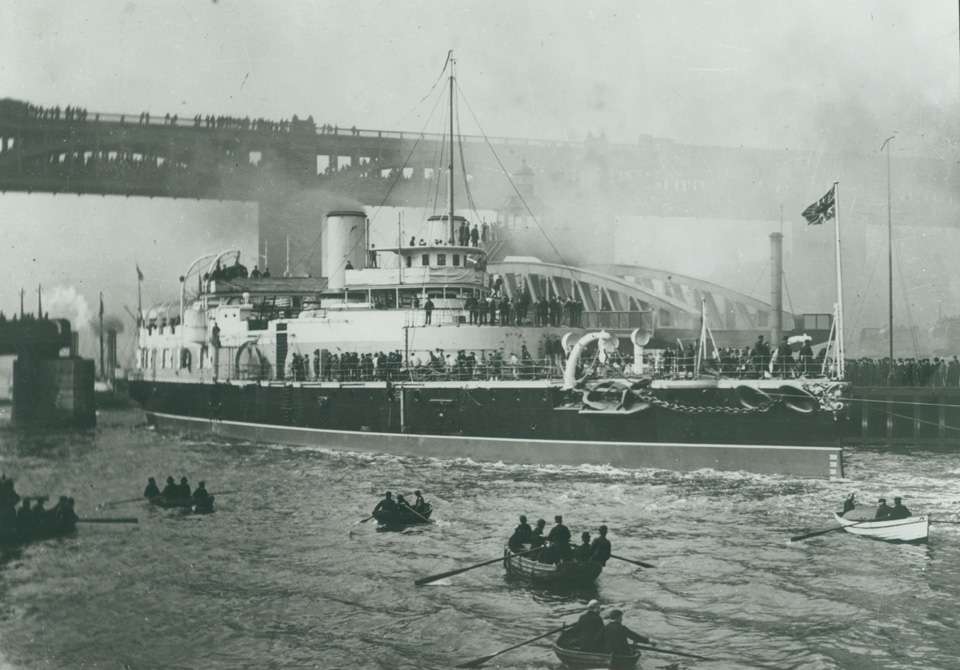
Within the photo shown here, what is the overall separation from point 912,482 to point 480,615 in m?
21.3

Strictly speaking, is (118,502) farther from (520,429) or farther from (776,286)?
(776,286)

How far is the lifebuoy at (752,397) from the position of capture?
3203 centimetres

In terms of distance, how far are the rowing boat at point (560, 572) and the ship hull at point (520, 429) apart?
13.3 m

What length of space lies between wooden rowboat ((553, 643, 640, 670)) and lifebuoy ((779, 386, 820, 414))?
1850cm

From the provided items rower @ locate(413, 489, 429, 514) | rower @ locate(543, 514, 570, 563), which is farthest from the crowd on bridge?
rower @ locate(543, 514, 570, 563)

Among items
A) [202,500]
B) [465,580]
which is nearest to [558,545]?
[465,580]

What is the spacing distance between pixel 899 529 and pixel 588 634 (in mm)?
12152

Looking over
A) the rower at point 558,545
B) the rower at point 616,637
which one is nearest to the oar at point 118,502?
the rower at point 558,545

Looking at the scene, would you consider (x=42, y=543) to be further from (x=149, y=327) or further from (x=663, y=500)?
(x=149, y=327)

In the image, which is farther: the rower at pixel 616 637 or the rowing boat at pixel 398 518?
the rowing boat at pixel 398 518

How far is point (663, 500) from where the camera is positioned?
92.8 ft

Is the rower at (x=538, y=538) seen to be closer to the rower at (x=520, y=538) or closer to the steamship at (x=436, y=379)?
the rower at (x=520, y=538)

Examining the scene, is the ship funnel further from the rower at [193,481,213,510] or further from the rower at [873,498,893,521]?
the rower at [873,498,893,521]

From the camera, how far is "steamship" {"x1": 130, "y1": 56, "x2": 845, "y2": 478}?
107 feet
